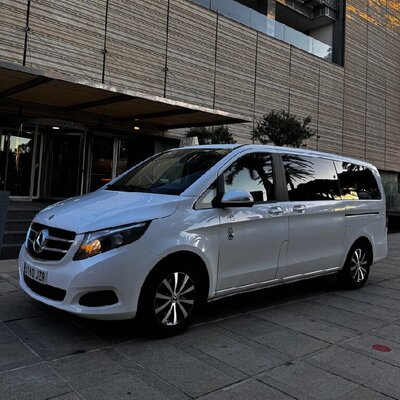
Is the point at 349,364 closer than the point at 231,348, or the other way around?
the point at 349,364

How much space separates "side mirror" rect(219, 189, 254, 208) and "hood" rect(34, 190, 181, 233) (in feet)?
1.53

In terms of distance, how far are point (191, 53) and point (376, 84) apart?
1552cm

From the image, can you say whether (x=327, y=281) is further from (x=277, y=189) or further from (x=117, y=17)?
(x=117, y=17)

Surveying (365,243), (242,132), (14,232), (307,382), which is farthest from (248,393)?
(242,132)

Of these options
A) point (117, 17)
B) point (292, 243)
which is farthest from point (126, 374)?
point (117, 17)

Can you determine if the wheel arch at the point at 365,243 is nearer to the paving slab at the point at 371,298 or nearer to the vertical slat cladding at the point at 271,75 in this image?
the paving slab at the point at 371,298

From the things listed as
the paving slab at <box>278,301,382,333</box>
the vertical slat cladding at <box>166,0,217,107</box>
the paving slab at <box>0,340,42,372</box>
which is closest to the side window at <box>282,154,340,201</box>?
the paving slab at <box>278,301,382,333</box>

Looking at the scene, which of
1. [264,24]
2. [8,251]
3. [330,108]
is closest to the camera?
[8,251]

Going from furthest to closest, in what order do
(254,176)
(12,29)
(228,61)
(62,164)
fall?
1. (228,61)
2. (62,164)
3. (12,29)
4. (254,176)

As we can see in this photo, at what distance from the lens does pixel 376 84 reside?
26750 mm

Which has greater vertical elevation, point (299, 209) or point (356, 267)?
point (299, 209)

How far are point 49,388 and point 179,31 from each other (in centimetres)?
1451

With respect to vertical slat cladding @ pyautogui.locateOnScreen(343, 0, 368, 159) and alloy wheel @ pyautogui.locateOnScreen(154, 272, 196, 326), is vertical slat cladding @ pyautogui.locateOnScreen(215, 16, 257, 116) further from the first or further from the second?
alloy wheel @ pyautogui.locateOnScreen(154, 272, 196, 326)

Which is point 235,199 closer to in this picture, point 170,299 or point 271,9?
point 170,299
